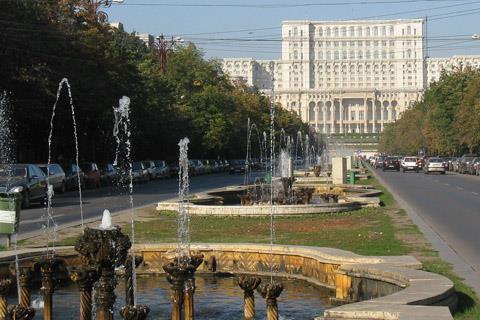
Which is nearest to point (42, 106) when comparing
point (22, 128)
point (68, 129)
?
point (22, 128)

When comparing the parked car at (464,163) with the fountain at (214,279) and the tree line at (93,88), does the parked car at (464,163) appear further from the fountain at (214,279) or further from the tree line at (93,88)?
the fountain at (214,279)

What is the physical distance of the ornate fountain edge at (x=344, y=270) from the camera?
9.49 m

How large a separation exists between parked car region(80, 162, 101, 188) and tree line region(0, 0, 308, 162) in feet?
10.8

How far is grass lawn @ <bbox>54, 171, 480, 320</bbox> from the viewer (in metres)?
16.7

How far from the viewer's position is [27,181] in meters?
33.8

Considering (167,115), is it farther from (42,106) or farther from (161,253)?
(161,253)

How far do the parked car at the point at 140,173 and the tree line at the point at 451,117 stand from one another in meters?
28.4

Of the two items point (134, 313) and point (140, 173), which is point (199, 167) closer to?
point (140, 173)

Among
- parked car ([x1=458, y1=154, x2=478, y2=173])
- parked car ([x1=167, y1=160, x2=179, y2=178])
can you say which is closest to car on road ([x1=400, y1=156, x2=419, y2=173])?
parked car ([x1=458, y1=154, x2=478, y2=173])

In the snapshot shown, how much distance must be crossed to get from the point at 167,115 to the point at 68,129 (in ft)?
72.4

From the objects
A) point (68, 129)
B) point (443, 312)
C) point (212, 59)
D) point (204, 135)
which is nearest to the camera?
point (443, 312)

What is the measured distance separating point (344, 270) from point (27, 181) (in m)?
22.3

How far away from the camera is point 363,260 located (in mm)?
13891

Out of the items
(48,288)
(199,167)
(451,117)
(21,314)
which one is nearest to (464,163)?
(451,117)
